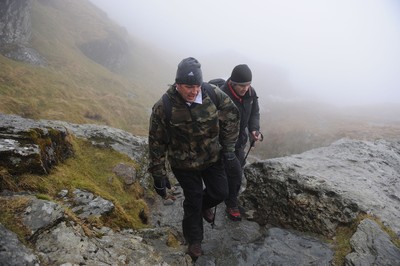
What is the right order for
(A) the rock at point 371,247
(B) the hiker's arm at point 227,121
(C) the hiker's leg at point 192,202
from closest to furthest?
(A) the rock at point 371,247, (B) the hiker's arm at point 227,121, (C) the hiker's leg at point 192,202

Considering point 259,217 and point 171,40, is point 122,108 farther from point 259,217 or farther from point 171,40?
point 171,40

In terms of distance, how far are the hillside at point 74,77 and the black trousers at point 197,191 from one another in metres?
16.5

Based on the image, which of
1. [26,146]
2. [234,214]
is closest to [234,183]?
[234,214]

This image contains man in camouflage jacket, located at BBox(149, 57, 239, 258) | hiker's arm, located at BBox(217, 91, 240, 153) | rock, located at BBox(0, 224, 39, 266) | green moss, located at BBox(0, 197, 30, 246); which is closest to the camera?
rock, located at BBox(0, 224, 39, 266)

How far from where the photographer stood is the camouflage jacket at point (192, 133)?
5.59 m

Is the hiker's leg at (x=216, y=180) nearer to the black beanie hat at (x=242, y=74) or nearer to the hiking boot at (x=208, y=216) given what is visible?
the hiking boot at (x=208, y=216)

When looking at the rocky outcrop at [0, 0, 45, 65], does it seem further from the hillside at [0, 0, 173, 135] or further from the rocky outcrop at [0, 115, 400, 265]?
the rocky outcrop at [0, 115, 400, 265]

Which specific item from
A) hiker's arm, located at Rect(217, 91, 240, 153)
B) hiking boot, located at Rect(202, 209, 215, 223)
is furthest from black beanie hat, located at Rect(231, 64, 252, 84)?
hiking boot, located at Rect(202, 209, 215, 223)

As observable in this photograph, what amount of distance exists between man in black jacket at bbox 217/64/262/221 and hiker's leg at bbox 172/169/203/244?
1511mm

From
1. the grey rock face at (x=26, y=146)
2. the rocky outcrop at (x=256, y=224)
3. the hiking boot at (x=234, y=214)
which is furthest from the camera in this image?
the hiking boot at (x=234, y=214)

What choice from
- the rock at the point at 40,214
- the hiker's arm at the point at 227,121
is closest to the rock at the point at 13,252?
the rock at the point at 40,214

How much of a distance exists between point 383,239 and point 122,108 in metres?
31.7

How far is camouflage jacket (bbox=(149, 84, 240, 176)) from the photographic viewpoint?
5590mm

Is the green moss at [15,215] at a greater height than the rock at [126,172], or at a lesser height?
greater
